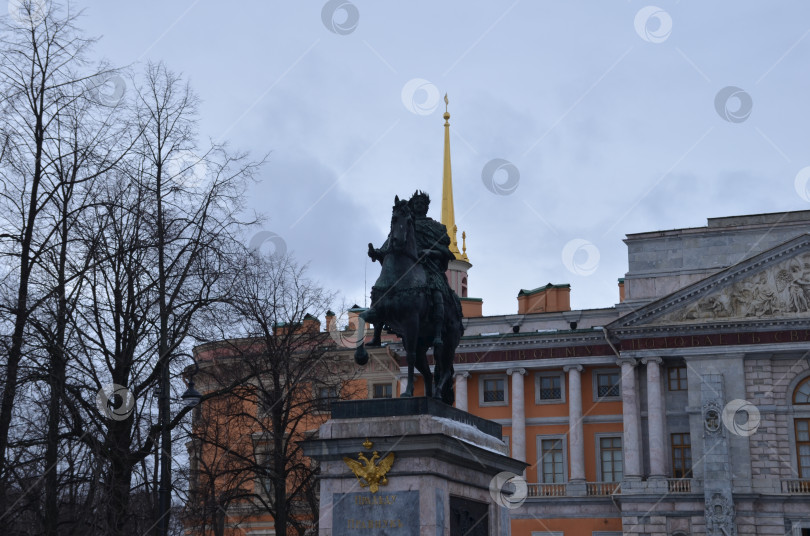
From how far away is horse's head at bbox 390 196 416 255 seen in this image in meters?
14.8

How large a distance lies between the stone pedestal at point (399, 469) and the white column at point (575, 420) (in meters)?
49.6

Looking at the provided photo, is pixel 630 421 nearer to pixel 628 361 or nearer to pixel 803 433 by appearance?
pixel 628 361

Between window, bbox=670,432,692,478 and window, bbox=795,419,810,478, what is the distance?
18.1 ft

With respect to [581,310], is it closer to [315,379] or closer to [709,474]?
→ [709,474]

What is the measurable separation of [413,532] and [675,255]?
54278 millimetres

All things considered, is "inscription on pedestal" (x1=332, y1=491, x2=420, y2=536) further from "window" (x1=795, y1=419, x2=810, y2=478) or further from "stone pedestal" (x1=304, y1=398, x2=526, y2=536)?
"window" (x1=795, y1=419, x2=810, y2=478)

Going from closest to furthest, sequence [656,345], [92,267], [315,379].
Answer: [92,267] < [315,379] < [656,345]

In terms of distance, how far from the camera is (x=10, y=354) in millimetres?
15789

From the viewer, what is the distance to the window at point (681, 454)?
60375 millimetres

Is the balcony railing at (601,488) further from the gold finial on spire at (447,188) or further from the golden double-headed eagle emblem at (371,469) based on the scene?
the golden double-headed eagle emblem at (371,469)

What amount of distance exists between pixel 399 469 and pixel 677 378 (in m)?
50.9

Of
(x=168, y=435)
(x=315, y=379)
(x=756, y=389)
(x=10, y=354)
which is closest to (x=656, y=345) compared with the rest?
(x=756, y=389)

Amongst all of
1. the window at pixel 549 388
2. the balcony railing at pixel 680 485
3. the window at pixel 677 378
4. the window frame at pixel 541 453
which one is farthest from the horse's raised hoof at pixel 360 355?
the window at pixel 549 388

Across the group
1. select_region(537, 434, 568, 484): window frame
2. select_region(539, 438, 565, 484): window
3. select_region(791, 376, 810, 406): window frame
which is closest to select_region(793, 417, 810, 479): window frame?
select_region(791, 376, 810, 406): window frame
